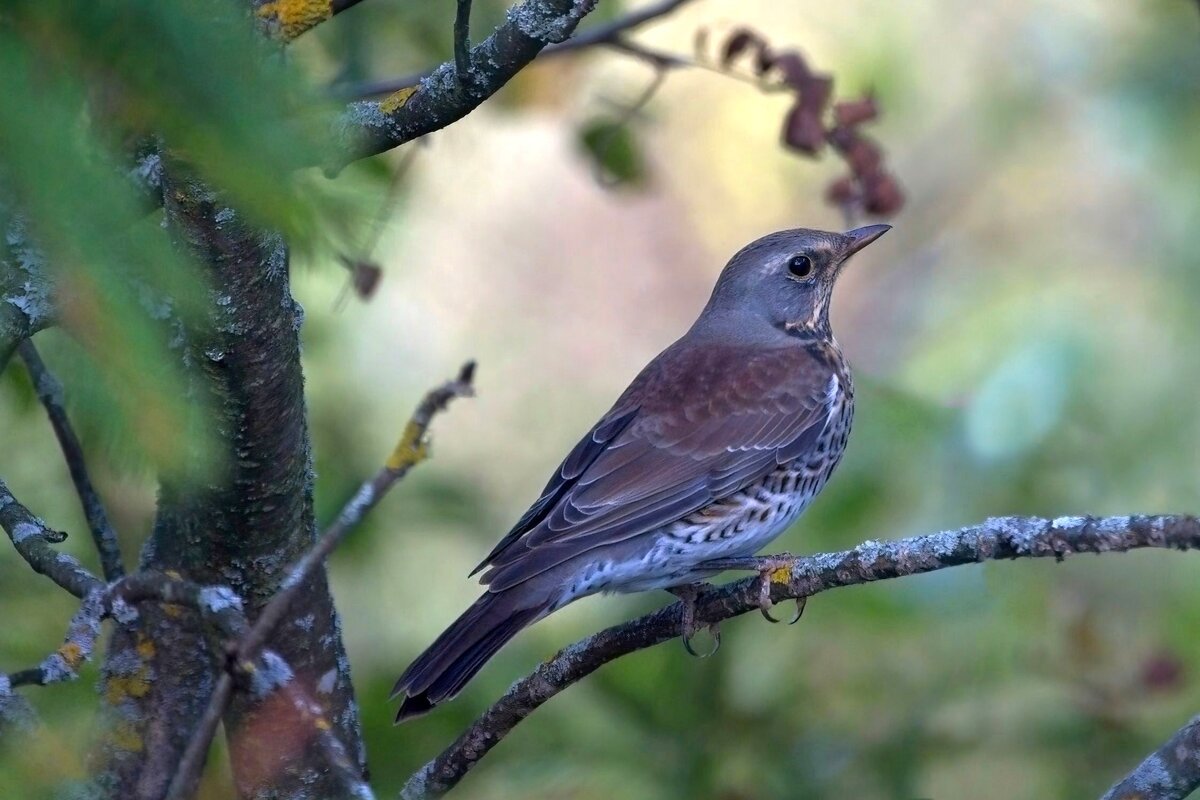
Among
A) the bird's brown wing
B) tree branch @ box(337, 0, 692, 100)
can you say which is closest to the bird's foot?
the bird's brown wing

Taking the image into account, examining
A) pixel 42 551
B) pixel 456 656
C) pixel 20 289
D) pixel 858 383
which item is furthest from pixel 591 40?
pixel 20 289

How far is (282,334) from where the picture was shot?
2.57 m

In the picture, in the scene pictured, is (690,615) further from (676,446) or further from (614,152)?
(614,152)

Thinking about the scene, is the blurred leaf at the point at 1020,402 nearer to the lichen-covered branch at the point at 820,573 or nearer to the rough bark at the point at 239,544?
the lichen-covered branch at the point at 820,573

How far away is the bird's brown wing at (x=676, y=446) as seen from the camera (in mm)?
3762

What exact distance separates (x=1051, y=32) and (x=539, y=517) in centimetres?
488

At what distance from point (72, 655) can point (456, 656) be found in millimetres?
1157

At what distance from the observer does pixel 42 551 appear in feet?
8.13

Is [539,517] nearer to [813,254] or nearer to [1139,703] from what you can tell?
[813,254]

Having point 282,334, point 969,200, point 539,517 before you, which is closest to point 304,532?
point 282,334

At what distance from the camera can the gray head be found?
4.65 m

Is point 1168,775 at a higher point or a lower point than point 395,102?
lower

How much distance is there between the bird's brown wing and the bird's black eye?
29cm

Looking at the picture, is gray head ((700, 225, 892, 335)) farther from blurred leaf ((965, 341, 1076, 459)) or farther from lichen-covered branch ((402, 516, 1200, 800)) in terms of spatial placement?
lichen-covered branch ((402, 516, 1200, 800))
